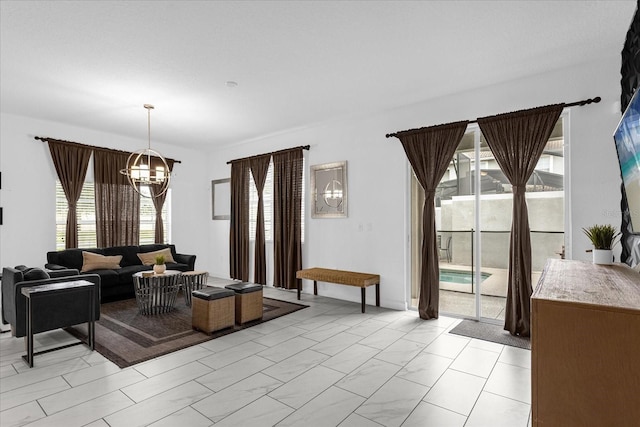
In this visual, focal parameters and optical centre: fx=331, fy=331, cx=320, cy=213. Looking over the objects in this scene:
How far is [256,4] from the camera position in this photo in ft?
8.18

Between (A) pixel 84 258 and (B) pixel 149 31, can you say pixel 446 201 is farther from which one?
(A) pixel 84 258

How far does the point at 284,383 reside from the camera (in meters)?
2.67

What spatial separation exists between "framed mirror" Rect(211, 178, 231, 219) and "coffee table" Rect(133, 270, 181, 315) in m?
2.82

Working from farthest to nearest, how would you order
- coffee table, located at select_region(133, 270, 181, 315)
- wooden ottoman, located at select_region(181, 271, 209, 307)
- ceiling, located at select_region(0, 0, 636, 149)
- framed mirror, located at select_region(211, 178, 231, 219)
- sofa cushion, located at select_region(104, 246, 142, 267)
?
framed mirror, located at select_region(211, 178, 231, 219), sofa cushion, located at select_region(104, 246, 142, 267), wooden ottoman, located at select_region(181, 271, 209, 307), coffee table, located at select_region(133, 270, 181, 315), ceiling, located at select_region(0, 0, 636, 149)

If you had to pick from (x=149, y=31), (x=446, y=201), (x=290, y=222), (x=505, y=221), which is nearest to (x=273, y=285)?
(x=290, y=222)

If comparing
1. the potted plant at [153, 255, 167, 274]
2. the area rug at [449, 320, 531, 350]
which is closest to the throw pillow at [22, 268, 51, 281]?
the potted plant at [153, 255, 167, 274]

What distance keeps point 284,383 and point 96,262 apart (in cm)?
432

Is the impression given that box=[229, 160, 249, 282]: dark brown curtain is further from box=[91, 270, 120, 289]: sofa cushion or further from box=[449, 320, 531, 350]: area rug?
box=[449, 320, 531, 350]: area rug

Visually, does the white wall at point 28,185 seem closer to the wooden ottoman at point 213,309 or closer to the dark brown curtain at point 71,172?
the dark brown curtain at point 71,172

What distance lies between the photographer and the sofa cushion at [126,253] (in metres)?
5.80

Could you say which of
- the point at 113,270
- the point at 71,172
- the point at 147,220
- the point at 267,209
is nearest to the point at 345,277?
the point at 267,209

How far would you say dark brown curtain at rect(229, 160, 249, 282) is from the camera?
6789mm

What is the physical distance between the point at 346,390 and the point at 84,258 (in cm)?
490

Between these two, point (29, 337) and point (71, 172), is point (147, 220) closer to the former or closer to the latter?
point (71, 172)
